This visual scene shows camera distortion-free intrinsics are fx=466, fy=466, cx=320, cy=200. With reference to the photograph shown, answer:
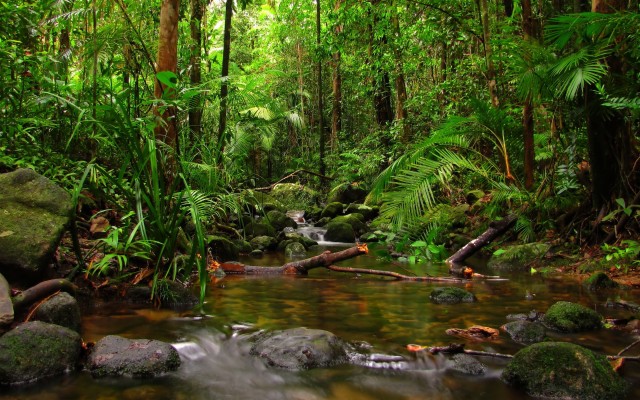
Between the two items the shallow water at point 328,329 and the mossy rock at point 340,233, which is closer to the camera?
the shallow water at point 328,329

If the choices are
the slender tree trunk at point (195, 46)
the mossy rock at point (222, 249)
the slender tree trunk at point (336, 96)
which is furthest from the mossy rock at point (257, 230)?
the slender tree trunk at point (336, 96)

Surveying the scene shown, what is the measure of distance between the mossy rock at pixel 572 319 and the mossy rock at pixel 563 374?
0.91 meters

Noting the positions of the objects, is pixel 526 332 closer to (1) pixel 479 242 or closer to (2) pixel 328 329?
(2) pixel 328 329

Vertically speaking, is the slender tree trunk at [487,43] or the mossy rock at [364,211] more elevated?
the slender tree trunk at [487,43]

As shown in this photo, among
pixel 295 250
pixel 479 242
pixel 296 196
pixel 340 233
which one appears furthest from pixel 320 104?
pixel 479 242

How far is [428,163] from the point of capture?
5.38 meters

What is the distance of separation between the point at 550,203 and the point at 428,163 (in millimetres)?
2154

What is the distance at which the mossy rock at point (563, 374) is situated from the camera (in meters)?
2.36

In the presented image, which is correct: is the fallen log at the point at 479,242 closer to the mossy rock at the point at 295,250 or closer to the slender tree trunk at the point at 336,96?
the mossy rock at the point at 295,250

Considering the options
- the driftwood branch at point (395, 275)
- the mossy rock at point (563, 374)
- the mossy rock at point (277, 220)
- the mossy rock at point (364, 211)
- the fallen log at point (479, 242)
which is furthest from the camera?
the mossy rock at point (364, 211)

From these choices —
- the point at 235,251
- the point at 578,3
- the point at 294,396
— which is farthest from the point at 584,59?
the point at 235,251

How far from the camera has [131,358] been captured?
2631 mm

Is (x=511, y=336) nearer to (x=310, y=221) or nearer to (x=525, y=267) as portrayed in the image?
(x=525, y=267)

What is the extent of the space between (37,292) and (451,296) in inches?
133
